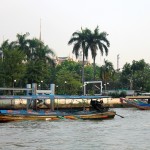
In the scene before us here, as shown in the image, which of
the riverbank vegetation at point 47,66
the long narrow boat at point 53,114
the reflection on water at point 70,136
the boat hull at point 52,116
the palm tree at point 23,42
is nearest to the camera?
the reflection on water at point 70,136

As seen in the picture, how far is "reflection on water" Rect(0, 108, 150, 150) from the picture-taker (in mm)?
30594

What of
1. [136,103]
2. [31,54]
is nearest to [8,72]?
[31,54]

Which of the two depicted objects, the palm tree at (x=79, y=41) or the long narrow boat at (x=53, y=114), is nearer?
the long narrow boat at (x=53, y=114)

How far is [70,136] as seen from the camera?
3631cm

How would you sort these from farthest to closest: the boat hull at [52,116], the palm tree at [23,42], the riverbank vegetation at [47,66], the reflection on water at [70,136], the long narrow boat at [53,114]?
the palm tree at [23,42] < the riverbank vegetation at [47,66] < the long narrow boat at [53,114] < the boat hull at [52,116] < the reflection on water at [70,136]

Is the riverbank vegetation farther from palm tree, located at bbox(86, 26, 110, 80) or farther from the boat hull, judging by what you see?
the boat hull

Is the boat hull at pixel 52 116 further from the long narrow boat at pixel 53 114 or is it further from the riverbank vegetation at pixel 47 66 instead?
the riverbank vegetation at pixel 47 66

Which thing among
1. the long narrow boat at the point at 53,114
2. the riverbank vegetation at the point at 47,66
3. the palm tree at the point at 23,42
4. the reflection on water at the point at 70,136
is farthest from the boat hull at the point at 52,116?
the palm tree at the point at 23,42

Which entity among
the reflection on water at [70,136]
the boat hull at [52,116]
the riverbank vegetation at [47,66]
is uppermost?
the riverbank vegetation at [47,66]

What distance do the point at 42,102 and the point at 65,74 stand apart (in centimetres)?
4208

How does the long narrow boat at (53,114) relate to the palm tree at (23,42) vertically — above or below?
below

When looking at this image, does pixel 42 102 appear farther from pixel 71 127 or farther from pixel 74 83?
pixel 74 83

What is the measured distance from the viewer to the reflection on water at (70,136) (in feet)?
100

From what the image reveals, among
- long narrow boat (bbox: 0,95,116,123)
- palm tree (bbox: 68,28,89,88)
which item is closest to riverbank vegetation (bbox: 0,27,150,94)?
palm tree (bbox: 68,28,89,88)
